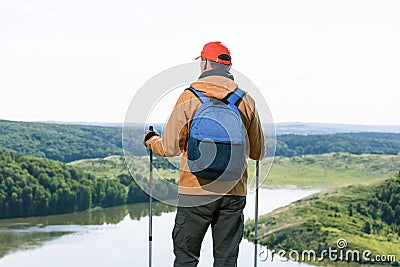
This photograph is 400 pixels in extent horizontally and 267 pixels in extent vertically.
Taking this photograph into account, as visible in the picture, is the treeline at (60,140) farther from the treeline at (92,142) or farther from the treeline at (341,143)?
the treeline at (341,143)

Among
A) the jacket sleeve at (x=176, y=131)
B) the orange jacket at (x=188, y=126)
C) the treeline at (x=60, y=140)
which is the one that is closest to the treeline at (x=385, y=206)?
the treeline at (x=60, y=140)

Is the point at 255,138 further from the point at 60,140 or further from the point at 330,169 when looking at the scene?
the point at 60,140

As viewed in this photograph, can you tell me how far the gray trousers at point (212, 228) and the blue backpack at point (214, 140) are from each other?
0.36 ft

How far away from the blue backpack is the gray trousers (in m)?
0.11

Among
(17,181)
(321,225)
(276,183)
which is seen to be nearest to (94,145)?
(17,181)

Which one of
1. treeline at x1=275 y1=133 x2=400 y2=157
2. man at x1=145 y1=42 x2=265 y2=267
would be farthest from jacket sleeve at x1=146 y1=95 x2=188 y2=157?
treeline at x1=275 y1=133 x2=400 y2=157

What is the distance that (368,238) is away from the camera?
57.3ft

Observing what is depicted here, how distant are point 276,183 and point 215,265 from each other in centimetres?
1747

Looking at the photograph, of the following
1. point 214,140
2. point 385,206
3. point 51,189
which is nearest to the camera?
point 214,140

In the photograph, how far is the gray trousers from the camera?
2352 millimetres

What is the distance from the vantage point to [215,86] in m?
2.35

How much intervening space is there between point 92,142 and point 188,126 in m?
19.2

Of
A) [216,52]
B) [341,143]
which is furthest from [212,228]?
[341,143]

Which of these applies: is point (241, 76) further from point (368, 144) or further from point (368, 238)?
point (368, 144)
